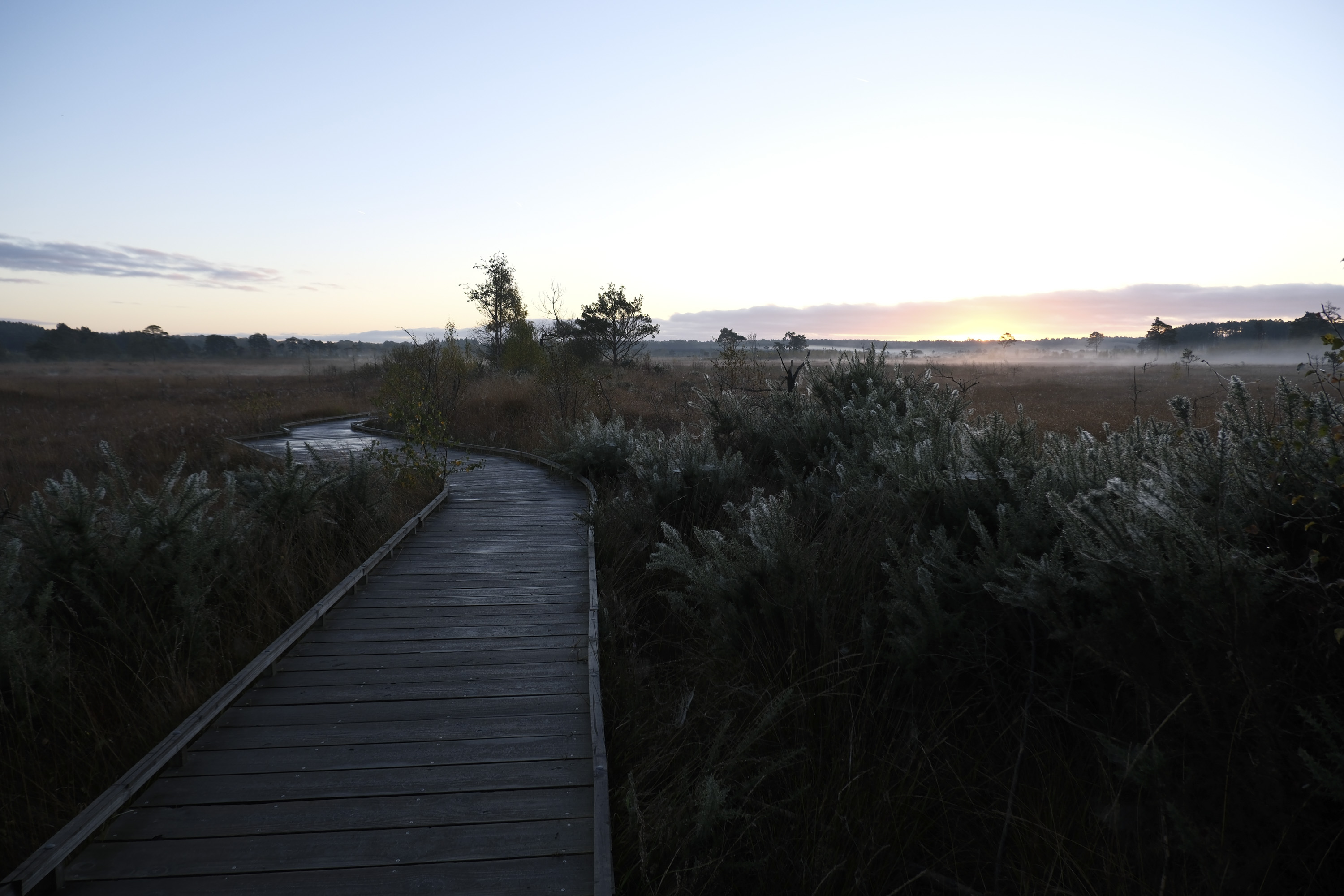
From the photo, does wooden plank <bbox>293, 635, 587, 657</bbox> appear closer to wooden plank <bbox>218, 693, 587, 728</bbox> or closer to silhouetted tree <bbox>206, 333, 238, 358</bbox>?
wooden plank <bbox>218, 693, 587, 728</bbox>

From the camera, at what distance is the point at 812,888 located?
8.44 feet

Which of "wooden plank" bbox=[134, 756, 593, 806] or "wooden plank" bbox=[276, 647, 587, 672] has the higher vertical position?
"wooden plank" bbox=[276, 647, 587, 672]

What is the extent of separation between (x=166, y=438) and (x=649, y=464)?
1379 cm

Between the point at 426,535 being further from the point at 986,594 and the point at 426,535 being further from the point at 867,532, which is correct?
the point at 986,594

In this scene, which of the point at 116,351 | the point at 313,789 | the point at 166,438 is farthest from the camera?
the point at 116,351

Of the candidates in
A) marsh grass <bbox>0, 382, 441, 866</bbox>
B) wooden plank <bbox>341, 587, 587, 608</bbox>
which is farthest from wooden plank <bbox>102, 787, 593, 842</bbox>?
wooden plank <bbox>341, 587, 587, 608</bbox>

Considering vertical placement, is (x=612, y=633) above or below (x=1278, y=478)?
below

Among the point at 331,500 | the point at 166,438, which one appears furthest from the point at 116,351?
the point at 331,500

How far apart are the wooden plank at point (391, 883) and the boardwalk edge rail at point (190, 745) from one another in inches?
3.9

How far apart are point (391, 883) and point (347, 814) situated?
1.56 feet

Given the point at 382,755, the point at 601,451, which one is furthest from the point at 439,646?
the point at 601,451

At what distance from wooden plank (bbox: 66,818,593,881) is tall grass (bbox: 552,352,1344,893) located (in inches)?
13.2

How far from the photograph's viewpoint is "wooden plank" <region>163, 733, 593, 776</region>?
9.97ft

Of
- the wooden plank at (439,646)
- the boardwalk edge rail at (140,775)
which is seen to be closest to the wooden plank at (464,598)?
the boardwalk edge rail at (140,775)
